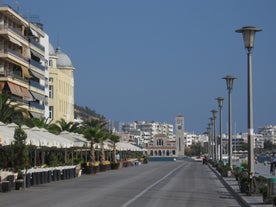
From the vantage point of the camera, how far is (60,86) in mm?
107562

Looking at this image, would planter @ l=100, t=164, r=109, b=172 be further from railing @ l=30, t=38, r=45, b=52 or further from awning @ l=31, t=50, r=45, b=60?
railing @ l=30, t=38, r=45, b=52

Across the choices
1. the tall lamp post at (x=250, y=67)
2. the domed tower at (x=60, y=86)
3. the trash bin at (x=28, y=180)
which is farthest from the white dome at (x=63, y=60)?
the tall lamp post at (x=250, y=67)

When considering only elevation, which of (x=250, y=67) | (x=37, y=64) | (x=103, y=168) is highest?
(x=37, y=64)

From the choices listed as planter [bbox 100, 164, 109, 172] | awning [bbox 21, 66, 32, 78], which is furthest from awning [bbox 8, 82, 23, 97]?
planter [bbox 100, 164, 109, 172]

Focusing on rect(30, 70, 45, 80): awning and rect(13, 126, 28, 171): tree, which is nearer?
rect(13, 126, 28, 171): tree

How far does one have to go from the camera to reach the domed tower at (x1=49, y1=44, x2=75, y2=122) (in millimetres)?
104500

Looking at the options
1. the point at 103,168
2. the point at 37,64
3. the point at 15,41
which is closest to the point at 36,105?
the point at 37,64

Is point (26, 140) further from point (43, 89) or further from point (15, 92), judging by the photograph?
point (43, 89)

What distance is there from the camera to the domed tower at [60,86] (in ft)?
343

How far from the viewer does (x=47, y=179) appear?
4244 centimetres

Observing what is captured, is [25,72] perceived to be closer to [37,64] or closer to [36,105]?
[36,105]

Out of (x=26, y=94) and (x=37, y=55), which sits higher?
(x=37, y=55)

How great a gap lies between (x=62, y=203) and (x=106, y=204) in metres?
1.70

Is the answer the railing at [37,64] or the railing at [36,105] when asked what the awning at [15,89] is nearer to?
the railing at [36,105]
